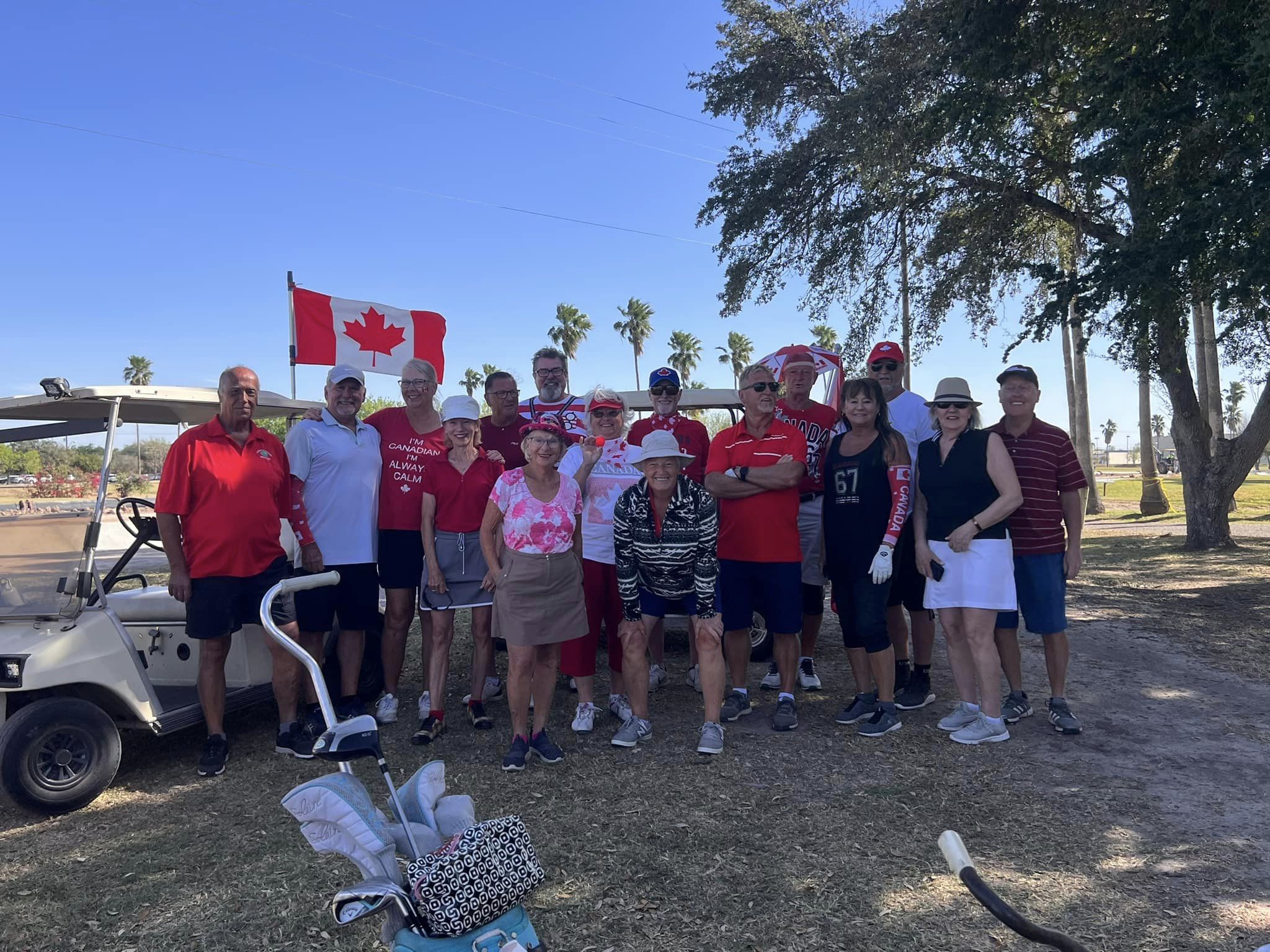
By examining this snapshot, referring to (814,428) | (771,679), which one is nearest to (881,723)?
(771,679)

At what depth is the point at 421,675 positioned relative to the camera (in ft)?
21.8

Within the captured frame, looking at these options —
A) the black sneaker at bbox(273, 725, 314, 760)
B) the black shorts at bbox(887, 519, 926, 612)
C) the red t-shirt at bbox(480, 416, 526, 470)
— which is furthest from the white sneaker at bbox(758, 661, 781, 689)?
the black sneaker at bbox(273, 725, 314, 760)

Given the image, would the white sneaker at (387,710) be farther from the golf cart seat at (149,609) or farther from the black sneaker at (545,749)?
the golf cart seat at (149,609)

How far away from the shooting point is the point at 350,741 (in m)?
2.29

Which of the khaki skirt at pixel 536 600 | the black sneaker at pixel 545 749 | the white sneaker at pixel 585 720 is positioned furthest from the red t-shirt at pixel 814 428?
the black sneaker at pixel 545 749

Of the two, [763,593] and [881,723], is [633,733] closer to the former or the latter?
[763,593]

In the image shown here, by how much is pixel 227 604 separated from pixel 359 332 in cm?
444

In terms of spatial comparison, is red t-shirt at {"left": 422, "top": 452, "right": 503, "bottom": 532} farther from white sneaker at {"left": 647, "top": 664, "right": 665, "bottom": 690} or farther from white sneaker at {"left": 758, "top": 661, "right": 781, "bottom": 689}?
white sneaker at {"left": 758, "top": 661, "right": 781, "bottom": 689}

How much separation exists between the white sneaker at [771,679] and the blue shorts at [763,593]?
100 cm

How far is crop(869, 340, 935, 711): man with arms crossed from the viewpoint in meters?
5.50

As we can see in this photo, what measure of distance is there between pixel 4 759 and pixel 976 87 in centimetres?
1145

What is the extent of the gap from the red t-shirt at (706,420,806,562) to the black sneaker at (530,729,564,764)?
1412mm

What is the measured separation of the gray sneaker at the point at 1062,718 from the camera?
490 centimetres

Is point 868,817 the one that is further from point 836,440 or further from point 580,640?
point 836,440
